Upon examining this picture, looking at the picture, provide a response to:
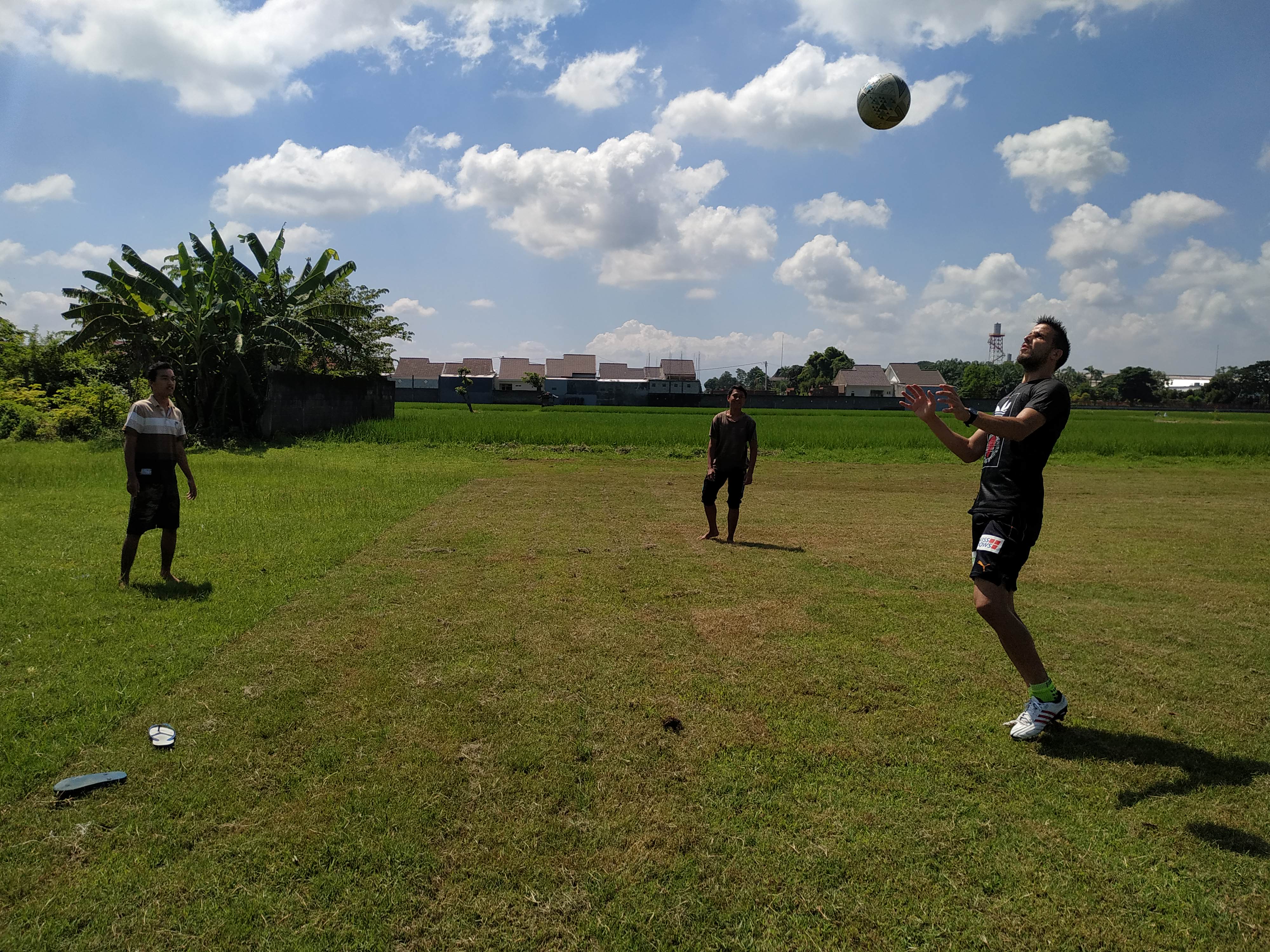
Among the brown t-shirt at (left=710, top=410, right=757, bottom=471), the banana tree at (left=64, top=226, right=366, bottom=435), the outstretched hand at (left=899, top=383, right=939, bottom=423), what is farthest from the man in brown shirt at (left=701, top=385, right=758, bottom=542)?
the banana tree at (left=64, top=226, right=366, bottom=435)

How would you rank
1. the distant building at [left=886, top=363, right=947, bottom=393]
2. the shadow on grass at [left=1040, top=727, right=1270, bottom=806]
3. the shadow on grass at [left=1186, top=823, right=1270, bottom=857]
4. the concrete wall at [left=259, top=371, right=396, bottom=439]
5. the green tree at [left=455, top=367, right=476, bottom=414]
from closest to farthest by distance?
the shadow on grass at [left=1186, top=823, right=1270, bottom=857]
the shadow on grass at [left=1040, top=727, right=1270, bottom=806]
the concrete wall at [left=259, top=371, right=396, bottom=439]
the green tree at [left=455, top=367, right=476, bottom=414]
the distant building at [left=886, top=363, right=947, bottom=393]

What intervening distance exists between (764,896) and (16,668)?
4417 mm

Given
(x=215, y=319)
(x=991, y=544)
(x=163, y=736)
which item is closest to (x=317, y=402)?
(x=215, y=319)

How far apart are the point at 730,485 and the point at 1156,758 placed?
553cm

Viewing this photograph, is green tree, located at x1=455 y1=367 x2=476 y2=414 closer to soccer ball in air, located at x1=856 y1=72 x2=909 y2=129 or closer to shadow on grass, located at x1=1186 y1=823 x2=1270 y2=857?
soccer ball in air, located at x1=856 y1=72 x2=909 y2=129

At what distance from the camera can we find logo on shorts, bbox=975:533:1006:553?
3.70 m

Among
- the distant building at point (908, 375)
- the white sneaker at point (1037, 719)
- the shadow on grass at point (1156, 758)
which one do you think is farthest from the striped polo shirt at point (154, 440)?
the distant building at point (908, 375)

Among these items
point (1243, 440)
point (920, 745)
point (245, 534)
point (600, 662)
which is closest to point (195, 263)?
point (245, 534)

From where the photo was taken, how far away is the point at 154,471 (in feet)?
20.0

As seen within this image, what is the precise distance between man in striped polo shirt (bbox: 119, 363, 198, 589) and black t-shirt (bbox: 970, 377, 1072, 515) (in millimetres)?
5924

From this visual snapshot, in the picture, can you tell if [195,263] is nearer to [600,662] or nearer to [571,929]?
[600,662]

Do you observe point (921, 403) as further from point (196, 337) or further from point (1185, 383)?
point (1185, 383)

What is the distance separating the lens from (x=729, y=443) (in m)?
8.53

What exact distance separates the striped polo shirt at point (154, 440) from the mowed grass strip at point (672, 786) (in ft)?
5.59
